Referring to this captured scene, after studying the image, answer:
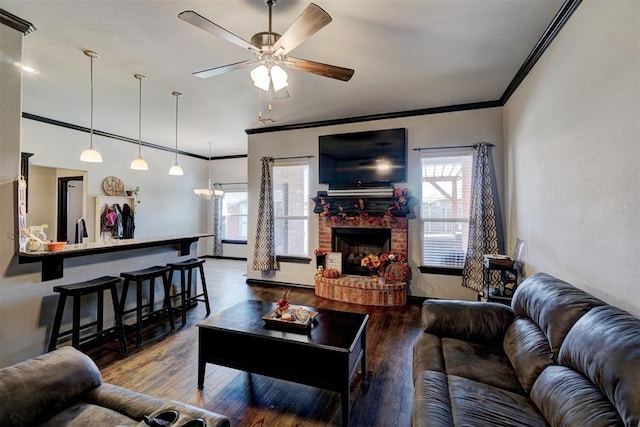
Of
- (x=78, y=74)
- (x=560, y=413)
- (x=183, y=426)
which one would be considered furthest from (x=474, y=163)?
(x=78, y=74)

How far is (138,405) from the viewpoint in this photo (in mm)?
1349

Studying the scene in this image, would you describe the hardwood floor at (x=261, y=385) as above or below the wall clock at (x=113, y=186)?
below

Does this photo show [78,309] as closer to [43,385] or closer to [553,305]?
[43,385]

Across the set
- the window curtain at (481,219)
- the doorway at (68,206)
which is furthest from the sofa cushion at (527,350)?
the doorway at (68,206)

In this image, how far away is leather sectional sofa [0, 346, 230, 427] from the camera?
1.22 meters

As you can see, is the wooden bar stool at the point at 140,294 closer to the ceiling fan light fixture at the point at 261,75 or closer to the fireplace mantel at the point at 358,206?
the ceiling fan light fixture at the point at 261,75

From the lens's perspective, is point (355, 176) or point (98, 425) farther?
point (355, 176)

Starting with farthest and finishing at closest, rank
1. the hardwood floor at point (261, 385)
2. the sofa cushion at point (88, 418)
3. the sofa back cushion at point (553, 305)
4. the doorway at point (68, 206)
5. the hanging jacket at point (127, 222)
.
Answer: the hanging jacket at point (127, 222)
the doorway at point (68, 206)
the hardwood floor at point (261, 385)
the sofa back cushion at point (553, 305)
the sofa cushion at point (88, 418)

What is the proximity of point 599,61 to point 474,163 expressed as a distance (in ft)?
7.68

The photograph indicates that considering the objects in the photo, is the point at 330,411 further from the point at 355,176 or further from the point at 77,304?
the point at 355,176

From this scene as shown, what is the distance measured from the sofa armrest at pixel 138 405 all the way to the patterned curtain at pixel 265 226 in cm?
379

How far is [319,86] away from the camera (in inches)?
143

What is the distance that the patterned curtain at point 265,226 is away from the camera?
5.30m

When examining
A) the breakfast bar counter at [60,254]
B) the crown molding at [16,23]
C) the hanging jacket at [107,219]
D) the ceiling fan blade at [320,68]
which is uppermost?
the crown molding at [16,23]
